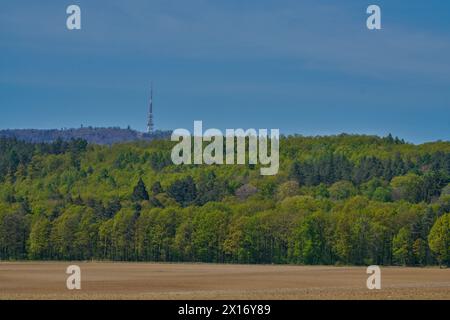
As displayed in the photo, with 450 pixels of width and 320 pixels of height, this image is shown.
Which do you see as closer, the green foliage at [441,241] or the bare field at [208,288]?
the bare field at [208,288]

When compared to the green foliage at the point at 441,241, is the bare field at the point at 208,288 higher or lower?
lower

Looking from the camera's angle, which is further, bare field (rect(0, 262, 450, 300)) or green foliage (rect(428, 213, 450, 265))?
green foliage (rect(428, 213, 450, 265))

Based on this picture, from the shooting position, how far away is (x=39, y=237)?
189 meters

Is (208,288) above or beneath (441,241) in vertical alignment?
beneath

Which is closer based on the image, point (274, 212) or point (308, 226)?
point (308, 226)

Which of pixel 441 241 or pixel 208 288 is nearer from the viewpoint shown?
pixel 208 288

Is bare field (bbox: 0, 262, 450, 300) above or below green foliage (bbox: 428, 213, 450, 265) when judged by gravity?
below

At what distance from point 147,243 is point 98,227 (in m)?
12.7
